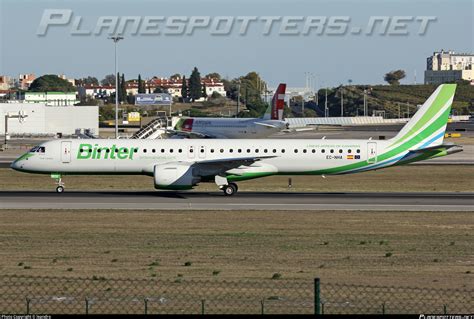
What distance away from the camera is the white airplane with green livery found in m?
50.1

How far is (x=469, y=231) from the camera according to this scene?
1404 inches

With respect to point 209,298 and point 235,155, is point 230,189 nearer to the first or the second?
point 235,155

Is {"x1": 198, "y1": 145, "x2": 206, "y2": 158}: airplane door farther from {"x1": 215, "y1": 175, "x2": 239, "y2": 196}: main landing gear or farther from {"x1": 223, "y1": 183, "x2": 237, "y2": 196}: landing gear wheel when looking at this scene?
{"x1": 223, "y1": 183, "x2": 237, "y2": 196}: landing gear wheel

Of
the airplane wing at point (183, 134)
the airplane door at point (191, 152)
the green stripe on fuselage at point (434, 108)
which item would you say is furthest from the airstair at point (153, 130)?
the green stripe on fuselage at point (434, 108)

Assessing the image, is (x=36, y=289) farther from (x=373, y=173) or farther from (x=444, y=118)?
(x=373, y=173)

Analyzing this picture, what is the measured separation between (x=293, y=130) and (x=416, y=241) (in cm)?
11250

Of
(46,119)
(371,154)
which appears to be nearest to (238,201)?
(371,154)

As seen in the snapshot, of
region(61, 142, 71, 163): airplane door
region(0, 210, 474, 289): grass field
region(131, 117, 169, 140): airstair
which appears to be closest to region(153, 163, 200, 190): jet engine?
region(61, 142, 71, 163): airplane door

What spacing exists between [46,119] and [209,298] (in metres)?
126

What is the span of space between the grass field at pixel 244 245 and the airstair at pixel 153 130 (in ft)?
212

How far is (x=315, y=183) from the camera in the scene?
59062mm

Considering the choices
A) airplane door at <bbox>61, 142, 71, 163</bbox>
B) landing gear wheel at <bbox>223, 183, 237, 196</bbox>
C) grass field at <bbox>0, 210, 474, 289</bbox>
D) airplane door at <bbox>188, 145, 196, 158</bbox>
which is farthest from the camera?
airplane door at <bbox>61, 142, 71, 163</bbox>

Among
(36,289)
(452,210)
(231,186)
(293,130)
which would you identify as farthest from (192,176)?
(293,130)

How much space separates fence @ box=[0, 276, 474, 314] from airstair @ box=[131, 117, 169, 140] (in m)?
82.3
